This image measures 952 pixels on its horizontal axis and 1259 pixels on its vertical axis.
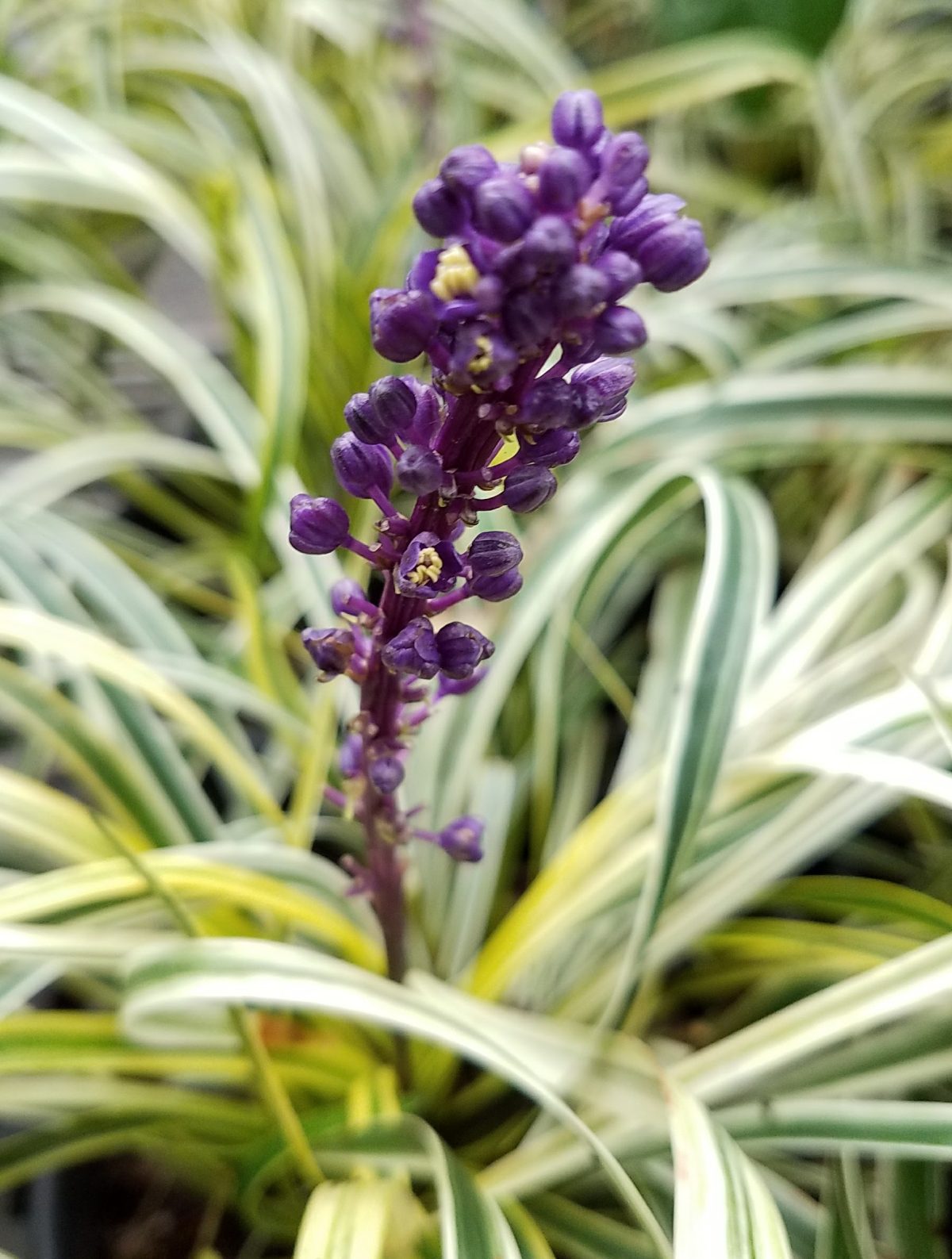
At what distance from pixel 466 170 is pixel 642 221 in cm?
5

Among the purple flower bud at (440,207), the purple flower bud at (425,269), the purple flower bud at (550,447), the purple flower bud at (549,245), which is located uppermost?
the purple flower bud at (440,207)

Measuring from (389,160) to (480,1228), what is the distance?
0.90 metres

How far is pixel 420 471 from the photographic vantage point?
0.74 feet

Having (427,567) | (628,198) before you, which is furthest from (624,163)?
(427,567)

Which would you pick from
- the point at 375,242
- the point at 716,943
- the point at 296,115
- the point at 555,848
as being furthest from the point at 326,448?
the point at 716,943

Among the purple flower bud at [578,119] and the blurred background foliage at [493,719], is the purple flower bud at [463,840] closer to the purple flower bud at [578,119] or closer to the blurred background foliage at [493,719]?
the blurred background foliage at [493,719]

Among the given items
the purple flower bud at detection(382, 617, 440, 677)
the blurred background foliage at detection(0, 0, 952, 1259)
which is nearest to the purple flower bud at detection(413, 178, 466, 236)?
the purple flower bud at detection(382, 617, 440, 677)

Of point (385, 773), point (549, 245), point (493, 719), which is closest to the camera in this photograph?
point (549, 245)

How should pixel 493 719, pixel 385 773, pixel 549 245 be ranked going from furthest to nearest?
pixel 493 719
pixel 385 773
pixel 549 245

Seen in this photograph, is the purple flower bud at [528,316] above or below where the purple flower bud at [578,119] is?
below

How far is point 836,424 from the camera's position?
0.61 meters

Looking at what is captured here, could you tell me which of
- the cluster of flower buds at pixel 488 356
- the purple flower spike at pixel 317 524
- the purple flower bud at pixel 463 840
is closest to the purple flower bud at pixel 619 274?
the cluster of flower buds at pixel 488 356

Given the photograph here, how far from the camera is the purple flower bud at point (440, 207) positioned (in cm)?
21

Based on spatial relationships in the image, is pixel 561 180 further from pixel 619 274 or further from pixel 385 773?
pixel 385 773
